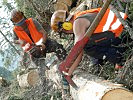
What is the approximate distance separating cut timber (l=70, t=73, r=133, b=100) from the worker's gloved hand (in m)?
1.80

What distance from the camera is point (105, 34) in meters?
3.67

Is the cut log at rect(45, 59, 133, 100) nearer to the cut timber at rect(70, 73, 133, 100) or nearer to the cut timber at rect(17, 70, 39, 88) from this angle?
the cut timber at rect(70, 73, 133, 100)

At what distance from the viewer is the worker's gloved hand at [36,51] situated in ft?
16.9

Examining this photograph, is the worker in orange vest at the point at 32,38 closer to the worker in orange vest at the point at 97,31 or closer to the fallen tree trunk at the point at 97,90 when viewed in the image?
the worker in orange vest at the point at 97,31

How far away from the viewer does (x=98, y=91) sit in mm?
2854

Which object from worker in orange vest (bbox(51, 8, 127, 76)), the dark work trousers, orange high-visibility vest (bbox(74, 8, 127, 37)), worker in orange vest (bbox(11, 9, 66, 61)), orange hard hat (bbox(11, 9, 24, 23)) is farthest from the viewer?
worker in orange vest (bbox(11, 9, 66, 61))

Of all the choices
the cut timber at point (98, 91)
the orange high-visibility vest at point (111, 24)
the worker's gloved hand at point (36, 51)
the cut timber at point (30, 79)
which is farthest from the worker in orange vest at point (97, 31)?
the cut timber at point (30, 79)

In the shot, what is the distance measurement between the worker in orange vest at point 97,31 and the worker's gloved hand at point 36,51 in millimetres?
1376

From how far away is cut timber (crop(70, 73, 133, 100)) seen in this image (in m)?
2.71

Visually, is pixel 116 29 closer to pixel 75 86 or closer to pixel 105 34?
pixel 105 34

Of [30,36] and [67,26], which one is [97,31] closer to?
[67,26]

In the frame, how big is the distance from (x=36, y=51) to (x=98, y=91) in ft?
8.53

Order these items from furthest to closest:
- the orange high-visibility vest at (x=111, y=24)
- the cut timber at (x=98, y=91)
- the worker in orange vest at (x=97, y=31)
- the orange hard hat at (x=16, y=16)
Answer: the orange hard hat at (x=16, y=16) < the orange high-visibility vest at (x=111, y=24) < the worker in orange vest at (x=97, y=31) < the cut timber at (x=98, y=91)

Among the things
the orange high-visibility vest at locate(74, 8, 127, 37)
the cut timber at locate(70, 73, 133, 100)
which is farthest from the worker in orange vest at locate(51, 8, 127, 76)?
the cut timber at locate(70, 73, 133, 100)
